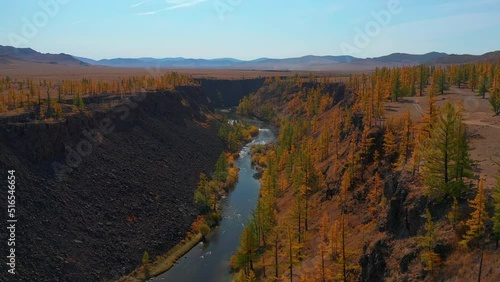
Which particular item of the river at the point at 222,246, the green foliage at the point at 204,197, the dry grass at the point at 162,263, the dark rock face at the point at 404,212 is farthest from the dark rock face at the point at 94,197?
the dark rock face at the point at 404,212

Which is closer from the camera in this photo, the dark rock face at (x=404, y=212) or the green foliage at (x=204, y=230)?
the dark rock face at (x=404, y=212)

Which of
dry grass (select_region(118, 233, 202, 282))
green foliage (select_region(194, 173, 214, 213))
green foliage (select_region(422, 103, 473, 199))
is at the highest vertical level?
green foliage (select_region(422, 103, 473, 199))

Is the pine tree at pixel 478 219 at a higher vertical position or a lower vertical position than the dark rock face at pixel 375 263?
higher

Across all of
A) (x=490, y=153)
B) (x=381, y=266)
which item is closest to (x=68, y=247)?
(x=381, y=266)

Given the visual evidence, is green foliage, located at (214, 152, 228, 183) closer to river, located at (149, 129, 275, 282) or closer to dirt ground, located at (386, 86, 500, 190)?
river, located at (149, 129, 275, 282)

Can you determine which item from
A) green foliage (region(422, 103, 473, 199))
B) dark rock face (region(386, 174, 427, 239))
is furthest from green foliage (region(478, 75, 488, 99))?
green foliage (region(422, 103, 473, 199))

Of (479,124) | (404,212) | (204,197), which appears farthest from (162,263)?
(479,124)

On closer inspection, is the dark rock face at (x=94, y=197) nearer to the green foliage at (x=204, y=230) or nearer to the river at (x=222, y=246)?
the green foliage at (x=204, y=230)

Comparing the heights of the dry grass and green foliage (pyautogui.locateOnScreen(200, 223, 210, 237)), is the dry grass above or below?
below
